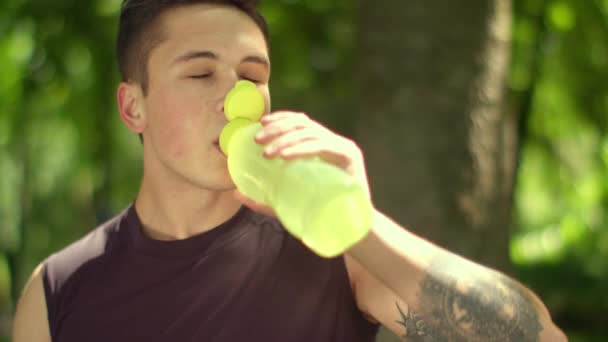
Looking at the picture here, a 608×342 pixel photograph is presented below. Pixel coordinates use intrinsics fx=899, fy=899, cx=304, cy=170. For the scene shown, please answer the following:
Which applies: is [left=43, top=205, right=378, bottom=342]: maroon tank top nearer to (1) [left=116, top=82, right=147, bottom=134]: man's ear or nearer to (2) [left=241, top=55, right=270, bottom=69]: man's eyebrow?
(1) [left=116, top=82, right=147, bottom=134]: man's ear

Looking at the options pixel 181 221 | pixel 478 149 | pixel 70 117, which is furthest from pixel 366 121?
pixel 70 117

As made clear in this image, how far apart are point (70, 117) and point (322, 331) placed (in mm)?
5077

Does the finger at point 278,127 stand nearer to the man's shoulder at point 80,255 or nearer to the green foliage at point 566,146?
the man's shoulder at point 80,255

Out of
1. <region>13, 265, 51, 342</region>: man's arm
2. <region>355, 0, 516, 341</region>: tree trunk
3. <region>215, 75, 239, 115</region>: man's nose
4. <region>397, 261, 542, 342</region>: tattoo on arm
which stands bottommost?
<region>355, 0, 516, 341</region>: tree trunk

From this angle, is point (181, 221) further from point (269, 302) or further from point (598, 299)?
point (598, 299)

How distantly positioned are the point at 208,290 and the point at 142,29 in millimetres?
741

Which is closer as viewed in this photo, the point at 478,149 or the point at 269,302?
the point at 269,302

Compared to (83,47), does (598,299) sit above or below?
below

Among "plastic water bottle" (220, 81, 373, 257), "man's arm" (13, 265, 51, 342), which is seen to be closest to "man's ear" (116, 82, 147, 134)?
"man's arm" (13, 265, 51, 342)

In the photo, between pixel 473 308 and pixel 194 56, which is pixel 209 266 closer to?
pixel 194 56

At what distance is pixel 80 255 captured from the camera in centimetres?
259

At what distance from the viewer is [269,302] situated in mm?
2357

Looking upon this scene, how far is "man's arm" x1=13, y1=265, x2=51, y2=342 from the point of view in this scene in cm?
251

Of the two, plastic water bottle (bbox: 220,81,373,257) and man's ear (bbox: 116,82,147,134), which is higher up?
plastic water bottle (bbox: 220,81,373,257)
